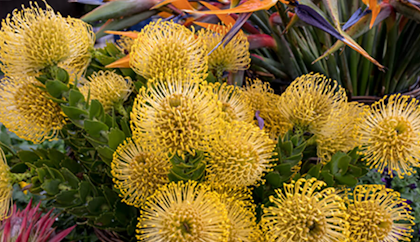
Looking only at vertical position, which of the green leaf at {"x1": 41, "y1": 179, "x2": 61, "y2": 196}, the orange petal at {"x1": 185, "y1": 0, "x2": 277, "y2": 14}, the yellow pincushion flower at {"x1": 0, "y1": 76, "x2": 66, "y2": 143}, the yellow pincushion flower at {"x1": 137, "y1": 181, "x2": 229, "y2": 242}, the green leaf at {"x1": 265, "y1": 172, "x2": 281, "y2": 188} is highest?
the orange petal at {"x1": 185, "y1": 0, "x2": 277, "y2": 14}

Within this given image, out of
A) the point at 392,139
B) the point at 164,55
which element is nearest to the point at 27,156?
the point at 164,55

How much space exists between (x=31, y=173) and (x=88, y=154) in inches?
4.8

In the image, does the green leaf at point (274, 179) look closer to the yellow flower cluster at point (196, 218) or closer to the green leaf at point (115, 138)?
the yellow flower cluster at point (196, 218)

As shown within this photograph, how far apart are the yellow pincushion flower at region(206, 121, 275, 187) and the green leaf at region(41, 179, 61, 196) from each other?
0.22m

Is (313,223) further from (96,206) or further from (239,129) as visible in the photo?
(96,206)

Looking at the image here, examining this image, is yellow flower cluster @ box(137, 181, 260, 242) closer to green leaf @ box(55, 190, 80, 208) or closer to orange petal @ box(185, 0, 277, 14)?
green leaf @ box(55, 190, 80, 208)

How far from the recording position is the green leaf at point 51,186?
0.42 metres

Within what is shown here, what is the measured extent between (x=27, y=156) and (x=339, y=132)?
486mm

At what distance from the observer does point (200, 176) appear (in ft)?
1.32

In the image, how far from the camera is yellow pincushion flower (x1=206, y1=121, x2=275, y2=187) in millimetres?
383

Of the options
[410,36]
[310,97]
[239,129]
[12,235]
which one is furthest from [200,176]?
[410,36]

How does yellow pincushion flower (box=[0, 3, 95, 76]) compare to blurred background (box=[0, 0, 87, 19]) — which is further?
blurred background (box=[0, 0, 87, 19])

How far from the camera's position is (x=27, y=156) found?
0.49 metres

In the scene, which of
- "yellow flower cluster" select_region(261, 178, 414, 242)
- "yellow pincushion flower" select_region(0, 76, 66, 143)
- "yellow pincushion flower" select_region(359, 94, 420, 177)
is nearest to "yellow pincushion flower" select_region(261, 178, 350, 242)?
"yellow flower cluster" select_region(261, 178, 414, 242)
